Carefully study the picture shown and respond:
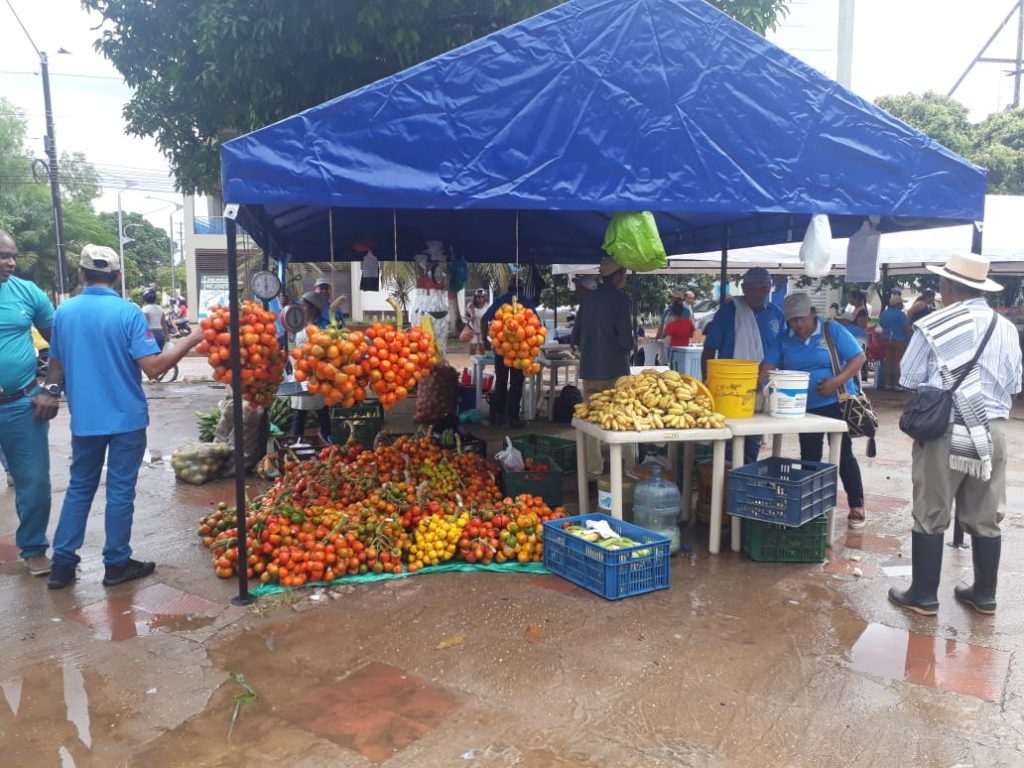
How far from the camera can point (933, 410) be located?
4.16 m

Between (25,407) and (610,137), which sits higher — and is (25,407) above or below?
below

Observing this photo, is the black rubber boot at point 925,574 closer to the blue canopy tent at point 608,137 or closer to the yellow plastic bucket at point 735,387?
the yellow plastic bucket at point 735,387

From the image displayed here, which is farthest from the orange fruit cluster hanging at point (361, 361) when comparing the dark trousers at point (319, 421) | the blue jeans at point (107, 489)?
the dark trousers at point (319, 421)

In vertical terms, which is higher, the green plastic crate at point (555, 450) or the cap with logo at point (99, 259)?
the cap with logo at point (99, 259)

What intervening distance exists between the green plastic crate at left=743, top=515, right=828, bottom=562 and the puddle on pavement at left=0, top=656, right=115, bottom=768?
4051mm

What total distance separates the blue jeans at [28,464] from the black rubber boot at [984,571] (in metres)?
5.87

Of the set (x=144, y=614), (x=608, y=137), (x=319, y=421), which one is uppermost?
(x=608, y=137)

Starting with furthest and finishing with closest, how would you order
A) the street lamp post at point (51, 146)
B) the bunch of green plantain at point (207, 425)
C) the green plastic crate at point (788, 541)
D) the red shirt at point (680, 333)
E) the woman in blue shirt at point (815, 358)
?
the street lamp post at point (51, 146)
the red shirt at point (680, 333)
the bunch of green plantain at point (207, 425)
the woman in blue shirt at point (815, 358)
the green plastic crate at point (788, 541)

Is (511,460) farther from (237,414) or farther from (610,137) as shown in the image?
(610,137)

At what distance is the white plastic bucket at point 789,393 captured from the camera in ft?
17.5

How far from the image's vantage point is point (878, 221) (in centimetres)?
604

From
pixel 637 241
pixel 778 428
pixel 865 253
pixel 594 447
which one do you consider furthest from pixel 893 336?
Answer: pixel 637 241

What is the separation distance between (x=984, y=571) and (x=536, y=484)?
313 cm

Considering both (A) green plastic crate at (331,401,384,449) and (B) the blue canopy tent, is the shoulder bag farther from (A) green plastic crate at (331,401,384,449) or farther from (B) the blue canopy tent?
(A) green plastic crate at (331,401,384,449)
